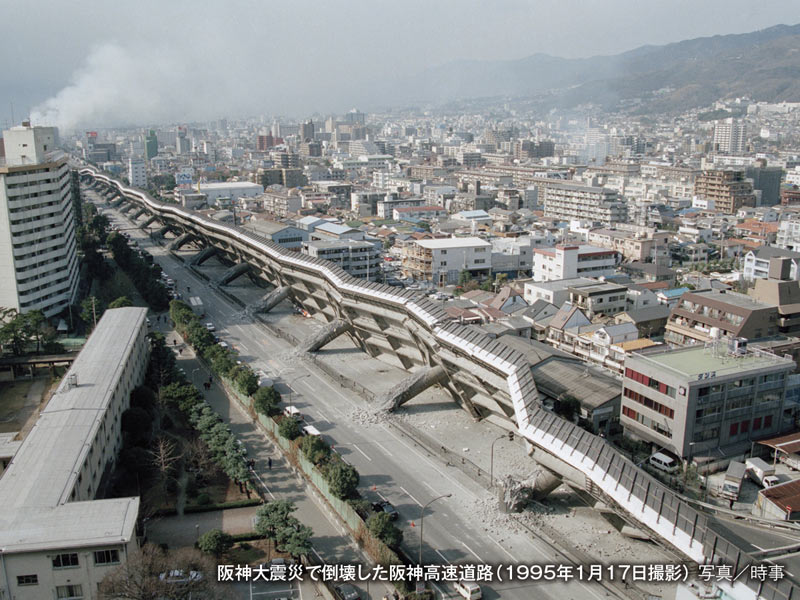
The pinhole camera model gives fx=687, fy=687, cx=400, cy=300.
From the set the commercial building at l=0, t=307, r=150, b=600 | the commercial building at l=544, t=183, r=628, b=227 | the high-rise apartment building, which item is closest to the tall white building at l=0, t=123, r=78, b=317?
the commercial building at l=0, t=307, r=150, b=600

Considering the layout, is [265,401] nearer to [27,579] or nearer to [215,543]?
[215,543]

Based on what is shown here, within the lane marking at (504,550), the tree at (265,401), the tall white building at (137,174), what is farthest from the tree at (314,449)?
the tall white building at (137,174)

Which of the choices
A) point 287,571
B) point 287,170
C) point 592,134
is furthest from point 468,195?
point 592,134

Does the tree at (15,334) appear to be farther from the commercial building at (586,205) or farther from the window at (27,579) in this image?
the commercial building at (586,205)

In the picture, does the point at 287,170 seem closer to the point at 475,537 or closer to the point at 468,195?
the point at 468,195

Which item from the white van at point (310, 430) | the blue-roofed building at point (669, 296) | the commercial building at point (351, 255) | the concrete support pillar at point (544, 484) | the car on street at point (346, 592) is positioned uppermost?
the commercial building at point (351, 255)
